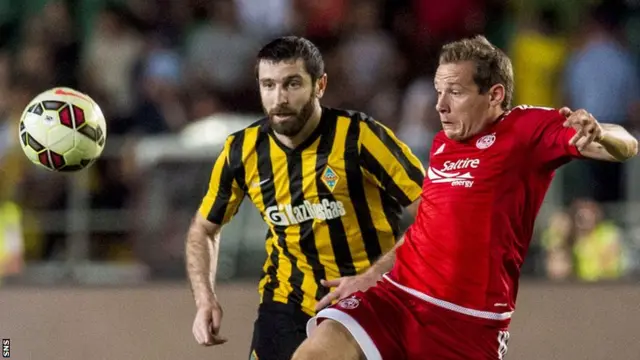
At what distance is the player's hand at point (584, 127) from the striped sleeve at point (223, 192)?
1752mm

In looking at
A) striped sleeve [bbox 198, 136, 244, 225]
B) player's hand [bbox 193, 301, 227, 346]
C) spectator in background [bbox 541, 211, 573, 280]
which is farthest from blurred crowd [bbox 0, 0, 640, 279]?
player's hand [bbox 193, 301, 227, 346]

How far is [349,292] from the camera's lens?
4.50 m

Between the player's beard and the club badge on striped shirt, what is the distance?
21 centimetres

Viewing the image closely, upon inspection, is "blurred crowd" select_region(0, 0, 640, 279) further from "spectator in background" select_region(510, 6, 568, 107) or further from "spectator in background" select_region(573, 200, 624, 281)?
"spectator in background" select_region(573, 200, 624, 281)

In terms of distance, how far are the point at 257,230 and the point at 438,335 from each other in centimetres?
378

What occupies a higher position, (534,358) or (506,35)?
(506,35)

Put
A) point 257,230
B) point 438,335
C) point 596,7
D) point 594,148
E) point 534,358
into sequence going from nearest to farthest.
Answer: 1. point 594,148
2. point 438,335
3. point 534,358
4. point 257,230
5. point 596,7

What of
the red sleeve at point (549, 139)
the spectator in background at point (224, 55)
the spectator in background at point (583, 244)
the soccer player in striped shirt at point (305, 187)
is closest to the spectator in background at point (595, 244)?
the spectator in background at point (583, 244)

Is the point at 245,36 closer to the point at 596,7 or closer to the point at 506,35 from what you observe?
the point at 506,35

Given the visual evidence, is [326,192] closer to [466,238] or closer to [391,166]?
[391,166]

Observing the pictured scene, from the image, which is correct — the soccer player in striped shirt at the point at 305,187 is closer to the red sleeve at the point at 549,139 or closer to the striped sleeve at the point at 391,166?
the striped sleeve at the point at 391,166

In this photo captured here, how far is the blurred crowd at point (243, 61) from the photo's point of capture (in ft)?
28.3

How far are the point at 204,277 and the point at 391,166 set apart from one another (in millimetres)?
931

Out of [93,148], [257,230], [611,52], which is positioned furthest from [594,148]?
[611,52]
